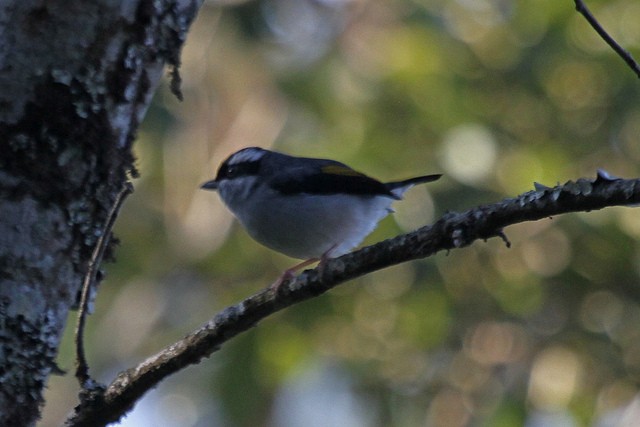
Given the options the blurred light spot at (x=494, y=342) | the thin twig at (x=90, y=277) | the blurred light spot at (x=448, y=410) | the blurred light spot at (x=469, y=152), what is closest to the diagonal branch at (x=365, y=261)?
the thin twig at (x=90, y=277)

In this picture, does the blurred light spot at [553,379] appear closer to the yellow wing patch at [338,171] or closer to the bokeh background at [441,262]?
the bokeh background at [441,262]

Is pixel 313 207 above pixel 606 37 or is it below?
above

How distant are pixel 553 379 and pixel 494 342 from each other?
0.95m

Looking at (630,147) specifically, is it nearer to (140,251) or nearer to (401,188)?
(401,188)

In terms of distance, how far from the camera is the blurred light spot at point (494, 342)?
7203 mm

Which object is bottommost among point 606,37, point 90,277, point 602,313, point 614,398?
point 90,277

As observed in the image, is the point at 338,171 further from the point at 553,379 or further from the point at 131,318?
the point at 131,318

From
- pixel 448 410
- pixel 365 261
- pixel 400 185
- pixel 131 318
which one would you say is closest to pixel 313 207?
pixel 400 185

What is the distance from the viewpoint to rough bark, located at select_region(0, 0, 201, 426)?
2.65 meters

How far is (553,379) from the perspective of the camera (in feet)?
21.3

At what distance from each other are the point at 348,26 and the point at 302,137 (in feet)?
5.48

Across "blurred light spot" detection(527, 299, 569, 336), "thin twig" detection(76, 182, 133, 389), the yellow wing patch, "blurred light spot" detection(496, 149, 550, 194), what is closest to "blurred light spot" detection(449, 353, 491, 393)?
"blurred light spot" detection(527, 299, 569, 336)

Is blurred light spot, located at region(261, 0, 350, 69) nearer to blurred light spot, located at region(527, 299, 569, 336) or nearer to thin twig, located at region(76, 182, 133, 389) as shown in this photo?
blurred light spot, located at region(527, 299, 569, 336)

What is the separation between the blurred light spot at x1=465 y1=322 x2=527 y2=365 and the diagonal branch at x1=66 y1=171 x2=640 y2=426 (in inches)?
181
